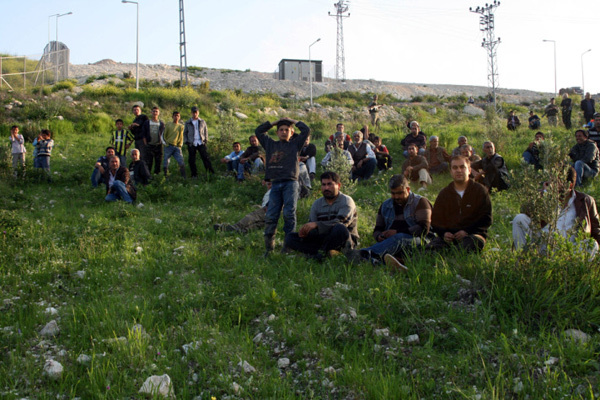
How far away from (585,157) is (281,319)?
31.0ft

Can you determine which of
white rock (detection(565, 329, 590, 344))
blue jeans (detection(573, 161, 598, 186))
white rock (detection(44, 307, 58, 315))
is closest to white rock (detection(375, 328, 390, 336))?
white rock (detection(565, 329, 590, 344))

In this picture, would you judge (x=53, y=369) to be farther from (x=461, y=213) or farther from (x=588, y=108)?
(x=588, y=108)

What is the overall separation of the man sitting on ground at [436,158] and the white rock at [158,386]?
10.0m

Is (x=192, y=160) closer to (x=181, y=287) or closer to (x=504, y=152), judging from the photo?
(x=181, y=287)

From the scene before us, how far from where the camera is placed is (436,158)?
12797 mm

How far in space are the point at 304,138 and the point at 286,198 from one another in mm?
901

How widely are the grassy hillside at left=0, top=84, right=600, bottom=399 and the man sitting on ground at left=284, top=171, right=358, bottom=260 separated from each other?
0.24 meters

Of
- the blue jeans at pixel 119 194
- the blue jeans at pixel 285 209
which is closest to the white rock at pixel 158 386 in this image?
the blue jeans at pixel 285 209

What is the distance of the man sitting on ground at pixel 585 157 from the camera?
1093cm

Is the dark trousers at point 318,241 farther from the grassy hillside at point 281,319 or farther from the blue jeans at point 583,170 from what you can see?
the blue jeans at point 583,170

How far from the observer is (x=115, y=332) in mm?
4434

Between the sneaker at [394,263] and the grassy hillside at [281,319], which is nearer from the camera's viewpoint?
the grassy hillside at [281,319]

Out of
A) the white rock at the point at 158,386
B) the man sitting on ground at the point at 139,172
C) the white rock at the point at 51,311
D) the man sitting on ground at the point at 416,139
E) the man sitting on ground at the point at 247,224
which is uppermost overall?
the man sitting on ground at the point at 416,139

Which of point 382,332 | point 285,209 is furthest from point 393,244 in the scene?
point 382,332
